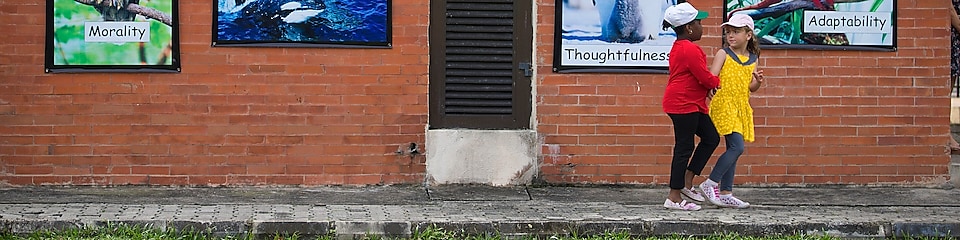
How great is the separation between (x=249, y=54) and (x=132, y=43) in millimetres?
771

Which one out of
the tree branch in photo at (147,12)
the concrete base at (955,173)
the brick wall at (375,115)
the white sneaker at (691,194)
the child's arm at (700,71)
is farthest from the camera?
the concrete base at (955,173)

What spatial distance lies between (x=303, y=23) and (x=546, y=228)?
8.17ft

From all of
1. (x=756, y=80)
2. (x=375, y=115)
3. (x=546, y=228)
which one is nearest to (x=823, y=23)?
(x=756, y=80)

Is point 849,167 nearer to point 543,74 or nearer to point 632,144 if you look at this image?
point 632,144

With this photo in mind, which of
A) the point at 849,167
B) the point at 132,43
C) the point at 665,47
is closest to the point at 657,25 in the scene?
the point at 665,47

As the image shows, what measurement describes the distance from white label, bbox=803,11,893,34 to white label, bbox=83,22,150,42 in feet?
14.7

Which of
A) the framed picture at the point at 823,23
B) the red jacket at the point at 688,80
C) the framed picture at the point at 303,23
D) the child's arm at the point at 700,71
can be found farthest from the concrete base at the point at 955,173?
the framed picture at the point at 303,23

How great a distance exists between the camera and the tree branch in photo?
28.7 ft

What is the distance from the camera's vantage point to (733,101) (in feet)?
26.0

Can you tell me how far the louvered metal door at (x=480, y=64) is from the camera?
8.98 meters

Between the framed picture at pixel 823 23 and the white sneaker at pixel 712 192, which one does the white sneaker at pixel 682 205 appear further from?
the framed picture at pixel 823 23

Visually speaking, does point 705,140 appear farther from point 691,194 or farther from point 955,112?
point 955,112

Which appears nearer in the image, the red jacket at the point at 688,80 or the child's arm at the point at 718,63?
the red jacket at the point at 688,80

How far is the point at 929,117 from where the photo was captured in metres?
9.24
